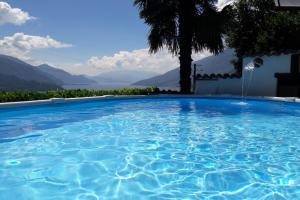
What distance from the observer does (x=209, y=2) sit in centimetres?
2228

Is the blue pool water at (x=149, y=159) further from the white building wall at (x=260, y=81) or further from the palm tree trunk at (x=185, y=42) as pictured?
the palm tree trunk at (x=185, y=42)

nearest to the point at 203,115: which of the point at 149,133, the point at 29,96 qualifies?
the point at 149,133

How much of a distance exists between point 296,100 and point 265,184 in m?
13.0

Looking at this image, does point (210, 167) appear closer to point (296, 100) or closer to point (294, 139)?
point (294, 139)

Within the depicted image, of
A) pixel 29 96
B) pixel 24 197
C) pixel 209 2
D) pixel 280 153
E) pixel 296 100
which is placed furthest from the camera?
pixel 209 2

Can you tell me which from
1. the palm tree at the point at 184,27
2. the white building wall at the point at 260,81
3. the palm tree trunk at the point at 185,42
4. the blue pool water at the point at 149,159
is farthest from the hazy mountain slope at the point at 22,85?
the blue pool water at the point at 149,159

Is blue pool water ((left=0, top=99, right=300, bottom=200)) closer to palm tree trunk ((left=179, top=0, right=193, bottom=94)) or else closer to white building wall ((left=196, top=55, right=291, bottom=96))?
white building wall ((left=196, top=55, right=291, bottom=96))

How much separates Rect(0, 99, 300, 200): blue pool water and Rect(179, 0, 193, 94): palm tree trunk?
11.1 meters

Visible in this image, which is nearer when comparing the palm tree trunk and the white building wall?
the white building wall

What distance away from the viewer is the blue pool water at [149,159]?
4.68 meters

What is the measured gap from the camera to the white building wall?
20.1 meters

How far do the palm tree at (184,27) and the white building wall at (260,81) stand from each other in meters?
2.42

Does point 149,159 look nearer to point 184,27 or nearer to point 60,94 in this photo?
point 60,94

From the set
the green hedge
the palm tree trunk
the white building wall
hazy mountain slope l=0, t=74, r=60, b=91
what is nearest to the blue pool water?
the green hedge
